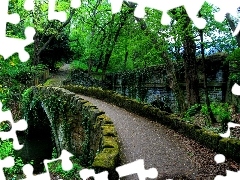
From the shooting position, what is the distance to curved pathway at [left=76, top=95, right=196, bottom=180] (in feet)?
27.2

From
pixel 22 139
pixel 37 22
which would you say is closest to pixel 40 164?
pixel 22 139

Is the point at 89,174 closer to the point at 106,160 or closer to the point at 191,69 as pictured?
the point at 106,160

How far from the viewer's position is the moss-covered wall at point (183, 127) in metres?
8.84

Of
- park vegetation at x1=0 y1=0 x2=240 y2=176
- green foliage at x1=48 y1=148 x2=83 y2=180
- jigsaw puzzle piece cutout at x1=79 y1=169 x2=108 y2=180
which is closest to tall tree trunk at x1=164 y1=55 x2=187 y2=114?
park vegetation at x1=0 y1=0 x2=240 y2=176

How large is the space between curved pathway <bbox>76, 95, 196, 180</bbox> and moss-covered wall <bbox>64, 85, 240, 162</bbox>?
34cm

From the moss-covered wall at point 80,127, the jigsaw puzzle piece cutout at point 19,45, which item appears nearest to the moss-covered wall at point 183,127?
the moss-covered wall at point 80,127

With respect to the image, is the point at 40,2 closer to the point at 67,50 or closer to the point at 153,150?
the point at 67,50

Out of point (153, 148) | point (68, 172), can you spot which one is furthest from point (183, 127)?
point (68, 172)

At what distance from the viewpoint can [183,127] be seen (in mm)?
11516

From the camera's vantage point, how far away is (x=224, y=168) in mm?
8234

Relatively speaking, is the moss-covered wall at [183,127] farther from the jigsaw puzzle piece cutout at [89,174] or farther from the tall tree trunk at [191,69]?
the jigsaw puzzle piece cutout at [89,174]

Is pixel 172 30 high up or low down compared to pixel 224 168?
up

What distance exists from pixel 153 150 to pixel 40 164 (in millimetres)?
11392

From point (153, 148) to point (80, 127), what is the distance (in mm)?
5783
